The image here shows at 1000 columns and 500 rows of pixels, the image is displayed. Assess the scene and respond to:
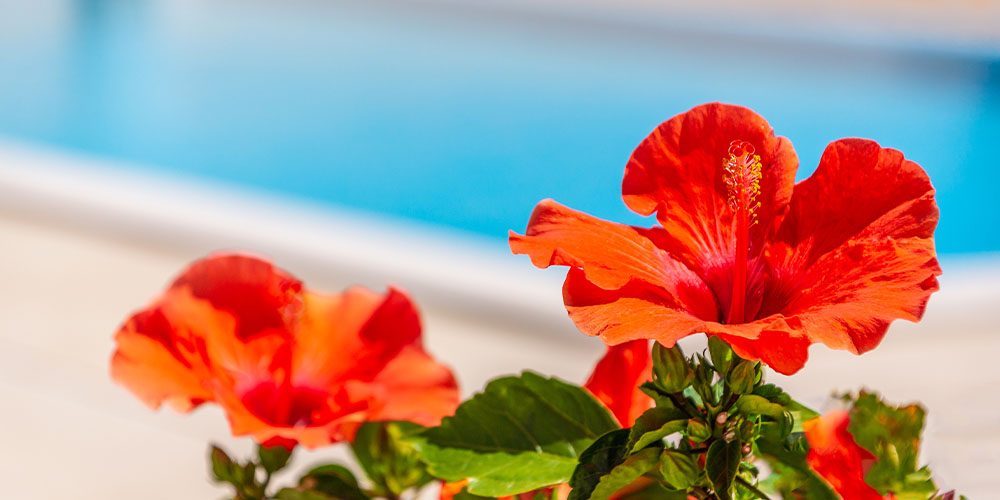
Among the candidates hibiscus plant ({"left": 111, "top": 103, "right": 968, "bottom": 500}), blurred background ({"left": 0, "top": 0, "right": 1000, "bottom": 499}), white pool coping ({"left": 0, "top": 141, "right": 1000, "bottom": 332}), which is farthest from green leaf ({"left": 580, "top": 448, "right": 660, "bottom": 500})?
white pool coping ({"left": 0, "top": 141, "right": 1000, "bottom": 332})

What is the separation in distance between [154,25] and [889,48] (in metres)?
4.45

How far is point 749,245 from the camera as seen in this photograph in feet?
1.10

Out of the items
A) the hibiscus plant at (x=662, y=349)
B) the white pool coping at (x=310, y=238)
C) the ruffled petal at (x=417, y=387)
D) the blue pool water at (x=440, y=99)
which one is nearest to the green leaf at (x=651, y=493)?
the hibiscus plant at (x=662, y=349)

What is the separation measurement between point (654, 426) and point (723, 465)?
23 mm

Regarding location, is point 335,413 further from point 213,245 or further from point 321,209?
point 321,209

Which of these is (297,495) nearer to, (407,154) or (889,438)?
A: (889,438)

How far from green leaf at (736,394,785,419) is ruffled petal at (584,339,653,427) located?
8 centimetres

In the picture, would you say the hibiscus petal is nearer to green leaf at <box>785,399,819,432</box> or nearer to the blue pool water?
green leaf at <box>785,399,819,432</box>

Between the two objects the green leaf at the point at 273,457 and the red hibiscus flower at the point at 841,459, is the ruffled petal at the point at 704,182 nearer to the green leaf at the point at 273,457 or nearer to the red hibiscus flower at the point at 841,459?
the red hibiscus flower at the point at 841,459

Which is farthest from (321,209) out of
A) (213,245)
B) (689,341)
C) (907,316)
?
(907,316)

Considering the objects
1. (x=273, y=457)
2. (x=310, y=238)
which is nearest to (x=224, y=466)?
(x=273, y=457)

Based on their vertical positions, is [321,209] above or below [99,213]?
above

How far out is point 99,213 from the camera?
2.29 meters

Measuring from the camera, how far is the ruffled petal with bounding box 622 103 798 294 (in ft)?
1.06
